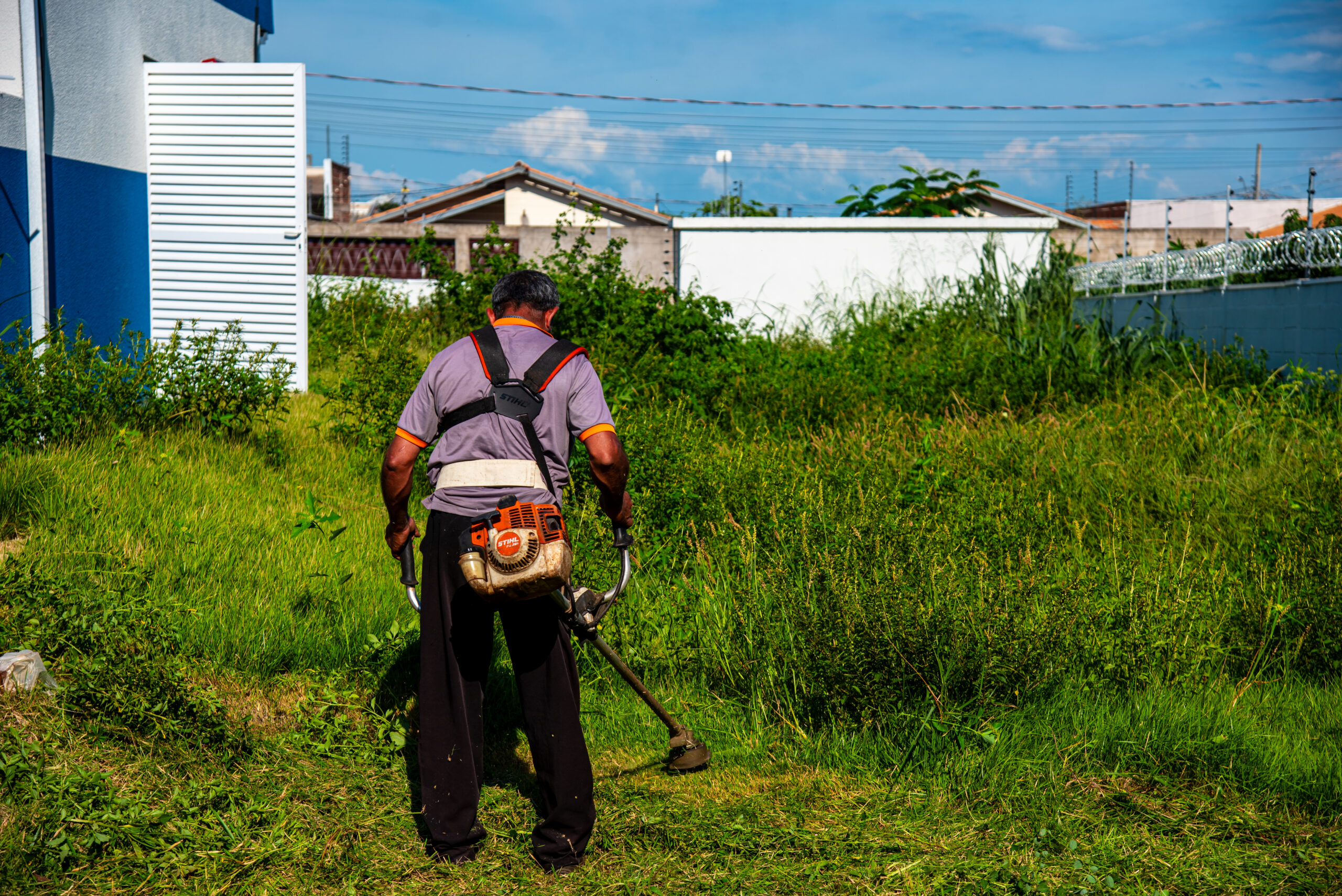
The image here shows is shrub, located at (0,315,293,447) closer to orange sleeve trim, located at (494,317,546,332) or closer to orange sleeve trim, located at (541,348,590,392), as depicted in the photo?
orange sleeve trim, located at (494,317,546,332)

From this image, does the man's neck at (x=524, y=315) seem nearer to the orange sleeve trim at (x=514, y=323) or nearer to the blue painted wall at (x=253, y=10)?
the orange sleeve trim at (x=514, y=323)

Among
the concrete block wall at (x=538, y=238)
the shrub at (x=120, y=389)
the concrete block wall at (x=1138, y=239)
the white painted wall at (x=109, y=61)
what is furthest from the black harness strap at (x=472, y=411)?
the concrete block wall at (x=1138, y=239)

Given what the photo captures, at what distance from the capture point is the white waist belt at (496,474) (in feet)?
10.5

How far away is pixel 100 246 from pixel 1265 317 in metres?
10.4

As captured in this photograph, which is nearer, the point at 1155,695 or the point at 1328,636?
the point at 1155,695

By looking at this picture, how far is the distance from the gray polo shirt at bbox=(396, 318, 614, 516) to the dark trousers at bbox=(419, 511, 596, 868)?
18cm

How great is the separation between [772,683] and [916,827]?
0.95 meters

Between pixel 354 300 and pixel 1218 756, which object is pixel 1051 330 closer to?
pixel 1218 756

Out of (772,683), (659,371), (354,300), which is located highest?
(354,300)

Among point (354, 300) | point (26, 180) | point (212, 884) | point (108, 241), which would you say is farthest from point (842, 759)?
point (354, 300)

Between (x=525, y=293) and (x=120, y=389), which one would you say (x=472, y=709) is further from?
(x=120, y=389)

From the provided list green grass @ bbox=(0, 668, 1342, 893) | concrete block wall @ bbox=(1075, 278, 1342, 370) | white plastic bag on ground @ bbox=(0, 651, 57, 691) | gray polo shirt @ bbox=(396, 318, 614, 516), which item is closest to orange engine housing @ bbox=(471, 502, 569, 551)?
gray polo shirt @ bbox=(396, 318, 614, 516)

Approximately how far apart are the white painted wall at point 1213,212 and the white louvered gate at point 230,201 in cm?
3802

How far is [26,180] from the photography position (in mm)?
7164
